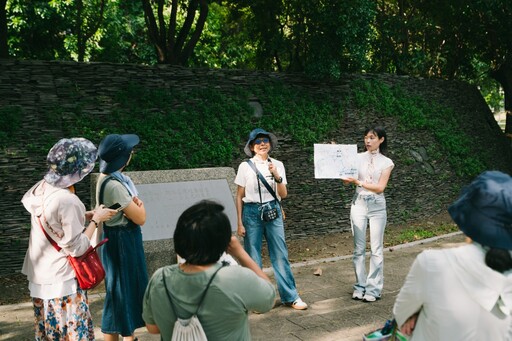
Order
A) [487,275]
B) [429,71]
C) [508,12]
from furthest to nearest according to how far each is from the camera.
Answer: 1. [429,71]
2. [508,12]
3. [487,275]

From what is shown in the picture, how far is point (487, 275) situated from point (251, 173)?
3709 millimetres

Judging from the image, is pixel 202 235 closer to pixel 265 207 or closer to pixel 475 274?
pixel 475 274

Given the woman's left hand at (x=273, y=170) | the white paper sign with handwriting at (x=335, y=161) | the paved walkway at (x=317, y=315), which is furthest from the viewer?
the white paper sign with handwriting at (x=335, y=161)

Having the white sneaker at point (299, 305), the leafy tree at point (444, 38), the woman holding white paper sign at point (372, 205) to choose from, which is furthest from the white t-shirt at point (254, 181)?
the leafy tree at point (444, 38)

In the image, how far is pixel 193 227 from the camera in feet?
7.47

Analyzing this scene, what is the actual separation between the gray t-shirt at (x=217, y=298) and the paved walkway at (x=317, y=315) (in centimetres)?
276

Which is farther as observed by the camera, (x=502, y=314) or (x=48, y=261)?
(x=48, y=261)

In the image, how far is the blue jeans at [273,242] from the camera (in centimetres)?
564

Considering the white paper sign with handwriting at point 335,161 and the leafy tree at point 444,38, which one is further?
the leafy tree at point 444,38

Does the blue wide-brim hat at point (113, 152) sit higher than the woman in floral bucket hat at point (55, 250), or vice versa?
the blue wide-brim hat at point (113, 152)

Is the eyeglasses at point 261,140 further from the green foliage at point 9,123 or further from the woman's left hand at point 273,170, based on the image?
the green foliage at point 9,123

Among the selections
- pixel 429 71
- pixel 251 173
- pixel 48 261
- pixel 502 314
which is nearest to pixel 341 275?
pixel 251 173

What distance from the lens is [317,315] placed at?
5.60 meters

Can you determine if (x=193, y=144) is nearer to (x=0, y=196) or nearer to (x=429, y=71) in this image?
(x=0, y=196)
